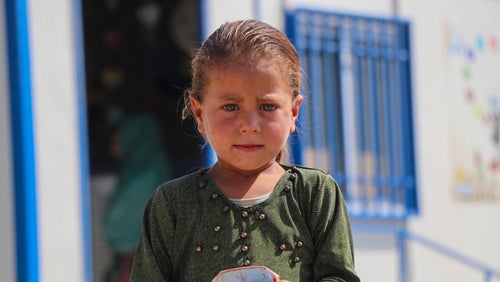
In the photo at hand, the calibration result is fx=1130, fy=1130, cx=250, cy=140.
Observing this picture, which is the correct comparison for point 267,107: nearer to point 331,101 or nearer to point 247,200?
point 247,200

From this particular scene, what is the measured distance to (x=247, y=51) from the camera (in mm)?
2615

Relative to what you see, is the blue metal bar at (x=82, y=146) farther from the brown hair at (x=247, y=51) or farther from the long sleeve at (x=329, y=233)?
the long sleeve at (x=329, y=233)

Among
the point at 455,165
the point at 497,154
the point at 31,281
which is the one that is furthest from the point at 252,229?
the point at 497,154

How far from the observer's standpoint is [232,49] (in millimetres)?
2627

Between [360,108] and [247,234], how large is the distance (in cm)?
506

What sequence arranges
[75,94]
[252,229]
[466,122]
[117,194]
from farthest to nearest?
[466,122], [117,194], [75,94], [252,229]

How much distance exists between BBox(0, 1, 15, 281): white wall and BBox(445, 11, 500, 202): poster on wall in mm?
3737

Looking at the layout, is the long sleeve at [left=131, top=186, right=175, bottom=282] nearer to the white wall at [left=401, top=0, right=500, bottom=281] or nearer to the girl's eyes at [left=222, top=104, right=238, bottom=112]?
the girl's eyes at [left=222, top=104, right=238, bottom=112]

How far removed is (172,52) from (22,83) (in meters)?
3.00

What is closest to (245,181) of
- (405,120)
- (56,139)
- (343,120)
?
(56,139)

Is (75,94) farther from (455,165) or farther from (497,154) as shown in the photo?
(497,154)

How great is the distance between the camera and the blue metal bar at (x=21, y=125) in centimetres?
557

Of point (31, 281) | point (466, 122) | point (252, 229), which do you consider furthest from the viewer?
point (466, 122)

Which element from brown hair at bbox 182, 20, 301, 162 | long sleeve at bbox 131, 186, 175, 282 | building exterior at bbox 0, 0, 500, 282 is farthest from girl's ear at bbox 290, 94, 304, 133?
building exterior at bbox 0, 0, 500, 282
